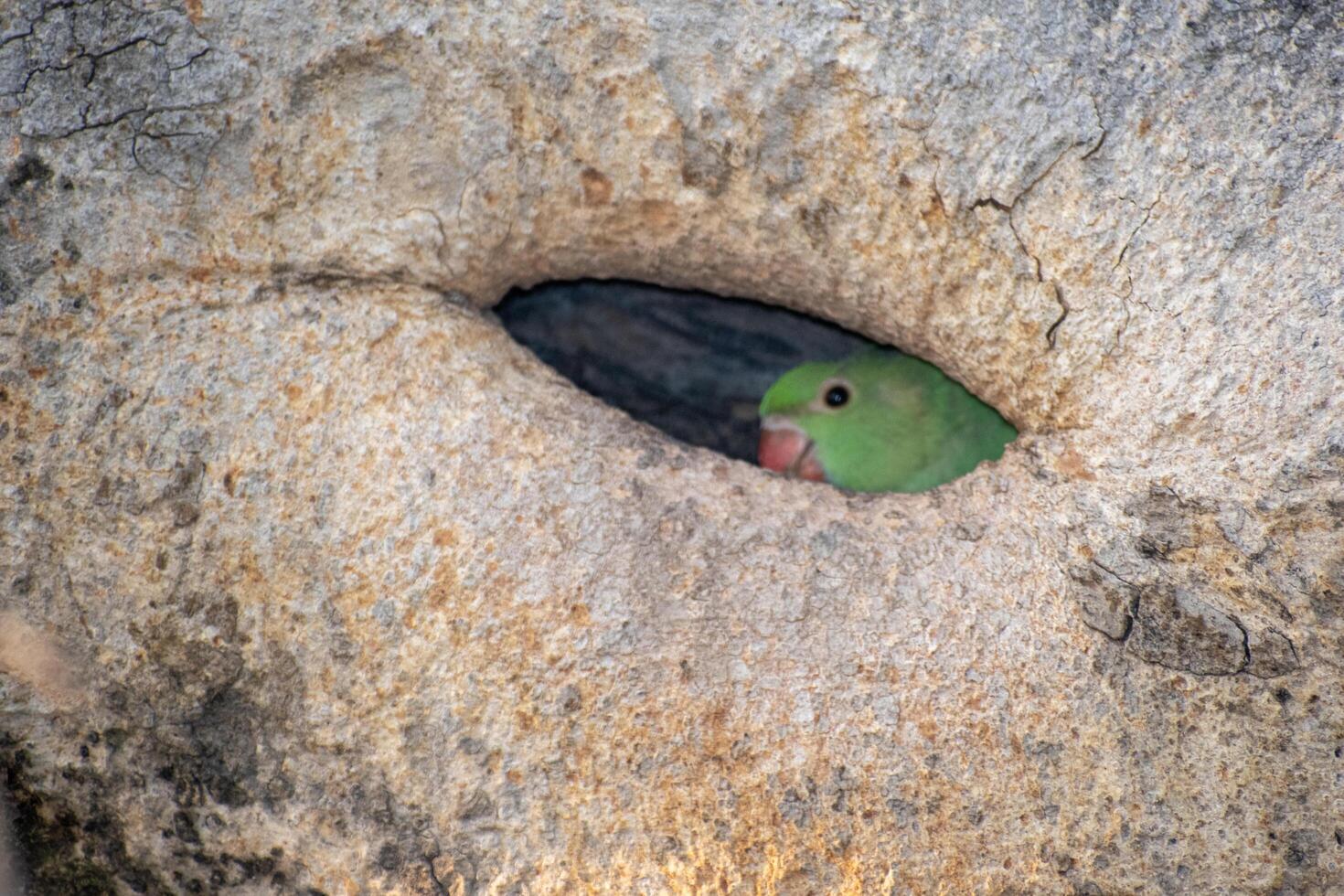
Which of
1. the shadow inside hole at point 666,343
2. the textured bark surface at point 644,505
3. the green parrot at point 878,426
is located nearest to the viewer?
the textured bark surface at point 644,505

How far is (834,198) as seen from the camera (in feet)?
5.26

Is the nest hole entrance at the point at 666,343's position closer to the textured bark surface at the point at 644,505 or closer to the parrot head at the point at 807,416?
the parrot head at the point at 807,416

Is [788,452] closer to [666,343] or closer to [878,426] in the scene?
[878,426]

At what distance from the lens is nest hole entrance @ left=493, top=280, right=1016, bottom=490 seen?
8.76ft

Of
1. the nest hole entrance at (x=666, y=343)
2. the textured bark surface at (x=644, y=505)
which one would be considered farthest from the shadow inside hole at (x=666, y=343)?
the textured bark surface at (x=644, y=505)

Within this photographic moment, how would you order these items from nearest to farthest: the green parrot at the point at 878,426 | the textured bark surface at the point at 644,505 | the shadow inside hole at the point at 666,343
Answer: the textured bark surface at the point at 644,505 < the green parrot at the point at 878,426 < the shadow inside hole at the point at 666,343

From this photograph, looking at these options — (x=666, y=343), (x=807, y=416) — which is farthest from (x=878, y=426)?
(x=666, y=343)

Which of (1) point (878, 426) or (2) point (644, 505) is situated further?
(1) point (878, 426)

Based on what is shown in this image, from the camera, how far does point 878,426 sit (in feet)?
8.15

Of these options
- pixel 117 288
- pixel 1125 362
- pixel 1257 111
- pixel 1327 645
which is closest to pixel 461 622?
pixel 117 288

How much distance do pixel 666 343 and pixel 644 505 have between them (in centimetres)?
119

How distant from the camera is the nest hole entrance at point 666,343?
267 cm

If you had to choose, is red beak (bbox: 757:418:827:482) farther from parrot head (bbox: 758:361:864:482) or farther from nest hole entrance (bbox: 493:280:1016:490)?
nest hole entrance (bbox: 493:280:1016:490)

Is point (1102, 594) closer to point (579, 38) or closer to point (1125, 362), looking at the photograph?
point (1125, 362)
